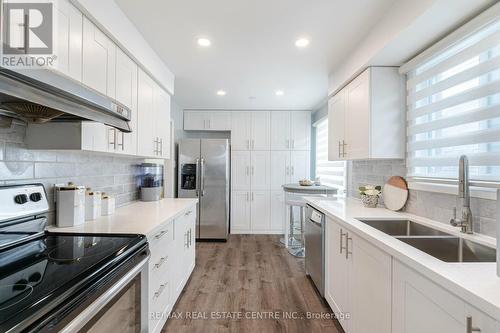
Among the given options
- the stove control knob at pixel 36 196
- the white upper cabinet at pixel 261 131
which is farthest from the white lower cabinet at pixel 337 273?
the white upper cabinet at pixel 261 131

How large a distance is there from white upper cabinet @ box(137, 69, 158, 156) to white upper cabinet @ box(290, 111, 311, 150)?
2848 mm

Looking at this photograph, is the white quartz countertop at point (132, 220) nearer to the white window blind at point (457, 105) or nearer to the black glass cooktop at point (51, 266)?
the black glass cooktop at point (51, 266)

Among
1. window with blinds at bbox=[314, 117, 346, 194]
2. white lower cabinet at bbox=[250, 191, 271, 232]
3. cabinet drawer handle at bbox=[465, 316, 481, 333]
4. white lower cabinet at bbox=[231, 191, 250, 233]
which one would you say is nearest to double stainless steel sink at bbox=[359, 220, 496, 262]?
cabinet drawer handle at bbox=[465, 316, 481, 333]

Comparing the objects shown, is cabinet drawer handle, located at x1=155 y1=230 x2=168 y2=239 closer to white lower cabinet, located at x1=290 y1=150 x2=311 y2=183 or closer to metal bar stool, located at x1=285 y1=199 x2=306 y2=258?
metal bar stool, located at x1=285 y1=199 x2=306 y2=258

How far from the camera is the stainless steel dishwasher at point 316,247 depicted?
237cm

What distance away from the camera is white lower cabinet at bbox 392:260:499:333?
0.82 metres

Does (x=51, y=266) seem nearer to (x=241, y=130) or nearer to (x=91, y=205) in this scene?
(x=91, y=205)

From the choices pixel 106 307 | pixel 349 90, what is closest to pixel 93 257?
pixel 106 307

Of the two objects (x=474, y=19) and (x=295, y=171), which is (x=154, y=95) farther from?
(x=295, y=171)

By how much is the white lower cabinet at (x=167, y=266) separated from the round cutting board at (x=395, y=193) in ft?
6.35

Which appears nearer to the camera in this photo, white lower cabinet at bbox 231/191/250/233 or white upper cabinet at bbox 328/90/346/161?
white upper cabinet at bbox 328/90/346/161

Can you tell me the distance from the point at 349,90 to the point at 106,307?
2.64m

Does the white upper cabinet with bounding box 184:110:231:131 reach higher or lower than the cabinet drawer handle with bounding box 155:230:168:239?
higher

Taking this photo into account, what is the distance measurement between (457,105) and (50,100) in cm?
220
